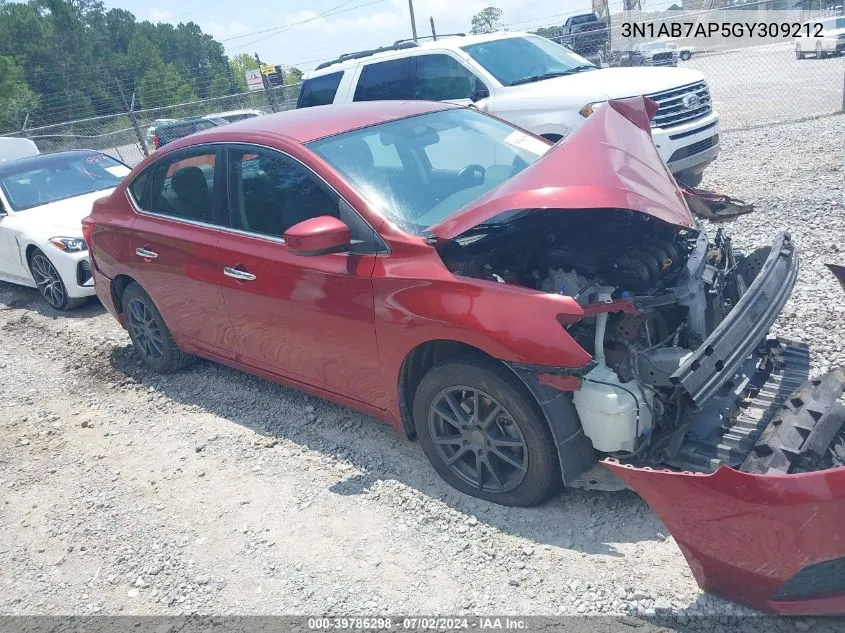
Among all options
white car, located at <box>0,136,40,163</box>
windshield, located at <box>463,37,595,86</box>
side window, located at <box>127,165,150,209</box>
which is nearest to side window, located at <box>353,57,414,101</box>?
windshield, located at <box>463,37,595,86</box>

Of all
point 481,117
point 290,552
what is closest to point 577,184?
point 481,117

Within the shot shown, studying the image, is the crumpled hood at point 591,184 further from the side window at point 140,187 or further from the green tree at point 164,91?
the green tree at point 164,91

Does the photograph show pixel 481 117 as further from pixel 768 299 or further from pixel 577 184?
pixel 768 299

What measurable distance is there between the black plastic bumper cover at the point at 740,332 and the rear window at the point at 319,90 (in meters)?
7.26

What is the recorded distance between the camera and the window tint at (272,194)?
12.6 ft

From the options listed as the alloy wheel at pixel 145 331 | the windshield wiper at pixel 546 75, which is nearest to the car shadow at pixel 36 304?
the alloy wheel at pixel 145 331

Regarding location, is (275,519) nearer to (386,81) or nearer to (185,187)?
(185,187)

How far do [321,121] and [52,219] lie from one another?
15.8 ft

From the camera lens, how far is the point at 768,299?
3.35 metres

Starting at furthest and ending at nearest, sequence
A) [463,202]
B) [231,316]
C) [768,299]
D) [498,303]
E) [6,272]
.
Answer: [6,272] → [231,316] → [463,202] → [768,299] → [498,303]

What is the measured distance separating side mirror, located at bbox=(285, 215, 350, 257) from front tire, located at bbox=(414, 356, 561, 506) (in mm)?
778

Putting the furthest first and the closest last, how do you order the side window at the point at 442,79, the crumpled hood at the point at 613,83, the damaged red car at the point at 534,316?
the side window at the point at 442,79 < the crumpled hood at the point at 613,83 < the damaged red car at the point at 534,316

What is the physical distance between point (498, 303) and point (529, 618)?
1277mm

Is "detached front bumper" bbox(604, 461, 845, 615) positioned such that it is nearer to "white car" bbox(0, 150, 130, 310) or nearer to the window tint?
the window tint
